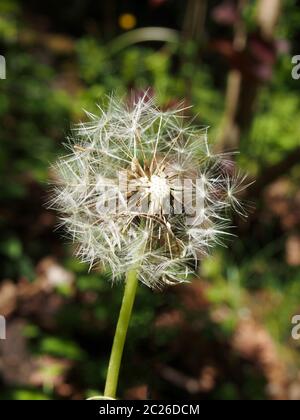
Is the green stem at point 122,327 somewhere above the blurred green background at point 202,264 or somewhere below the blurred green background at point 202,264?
below

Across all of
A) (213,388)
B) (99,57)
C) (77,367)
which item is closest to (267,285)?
(213,388)

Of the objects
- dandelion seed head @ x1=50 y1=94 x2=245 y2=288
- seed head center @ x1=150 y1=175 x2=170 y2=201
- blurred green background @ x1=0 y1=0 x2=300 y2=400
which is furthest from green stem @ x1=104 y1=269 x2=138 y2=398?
blurred green background @ x1=0 y1=0 x2=300 y2=400

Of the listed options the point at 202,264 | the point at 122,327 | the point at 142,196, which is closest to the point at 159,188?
the point at 142,196

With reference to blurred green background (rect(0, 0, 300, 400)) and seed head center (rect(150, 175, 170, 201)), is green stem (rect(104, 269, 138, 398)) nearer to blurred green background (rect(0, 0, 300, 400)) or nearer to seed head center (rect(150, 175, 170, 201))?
seed head center (rect(150, 175, 170, 201))

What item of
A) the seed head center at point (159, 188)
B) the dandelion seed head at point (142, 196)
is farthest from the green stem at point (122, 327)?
the seed head center at point (159, 188)

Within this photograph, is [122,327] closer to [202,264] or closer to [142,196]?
[142,196]

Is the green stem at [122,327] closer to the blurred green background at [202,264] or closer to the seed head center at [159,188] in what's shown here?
the seed head center at [159,188]
